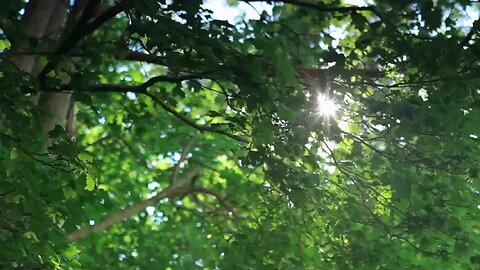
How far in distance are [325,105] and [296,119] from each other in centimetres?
24

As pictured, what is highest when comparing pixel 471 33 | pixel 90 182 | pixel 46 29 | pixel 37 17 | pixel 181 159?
pixel 181 159

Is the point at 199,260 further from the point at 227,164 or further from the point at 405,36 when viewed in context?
the point at 405,36

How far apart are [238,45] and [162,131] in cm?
647

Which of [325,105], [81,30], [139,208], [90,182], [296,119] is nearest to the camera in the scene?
[325,105]

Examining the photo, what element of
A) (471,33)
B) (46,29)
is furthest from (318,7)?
(46,29)

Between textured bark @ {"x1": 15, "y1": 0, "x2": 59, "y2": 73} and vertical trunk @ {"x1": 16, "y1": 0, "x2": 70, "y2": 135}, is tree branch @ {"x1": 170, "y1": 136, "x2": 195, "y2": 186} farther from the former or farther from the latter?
textured bark @ {"x1": 15, "y1": 0, "x2": 59, "y2": 73}

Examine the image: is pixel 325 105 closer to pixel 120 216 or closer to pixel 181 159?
pixel 120 216

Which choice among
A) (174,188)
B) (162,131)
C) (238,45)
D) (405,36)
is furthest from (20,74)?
(174,188)

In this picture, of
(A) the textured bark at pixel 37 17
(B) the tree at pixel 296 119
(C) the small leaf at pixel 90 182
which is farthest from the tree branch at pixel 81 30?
(A) the textured bark at pixel 37 17

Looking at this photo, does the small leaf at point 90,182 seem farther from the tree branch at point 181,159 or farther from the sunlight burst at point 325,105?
the tree branch at point 181,159

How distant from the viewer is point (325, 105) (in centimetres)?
475

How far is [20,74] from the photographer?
4.26 meters

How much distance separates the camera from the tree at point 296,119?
3801 mm

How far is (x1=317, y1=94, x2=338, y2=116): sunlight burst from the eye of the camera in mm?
4633
